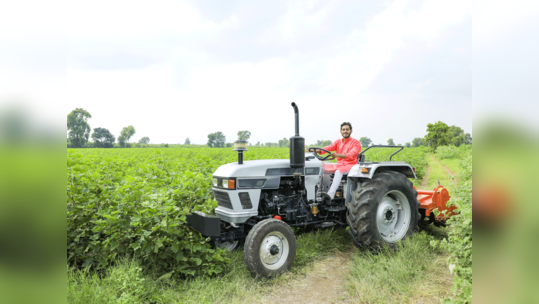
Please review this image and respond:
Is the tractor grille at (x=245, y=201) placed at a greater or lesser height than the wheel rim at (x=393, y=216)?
greater

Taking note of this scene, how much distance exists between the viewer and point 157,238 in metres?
3.42

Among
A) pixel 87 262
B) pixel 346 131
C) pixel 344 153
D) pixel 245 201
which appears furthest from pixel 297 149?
pixel 87 262

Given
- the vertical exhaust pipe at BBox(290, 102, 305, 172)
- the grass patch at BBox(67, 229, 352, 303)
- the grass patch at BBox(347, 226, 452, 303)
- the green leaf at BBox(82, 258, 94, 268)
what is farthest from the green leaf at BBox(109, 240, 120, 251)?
the grass patch at BBox(347, 226, 452, 303)

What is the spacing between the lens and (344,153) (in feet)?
16.3

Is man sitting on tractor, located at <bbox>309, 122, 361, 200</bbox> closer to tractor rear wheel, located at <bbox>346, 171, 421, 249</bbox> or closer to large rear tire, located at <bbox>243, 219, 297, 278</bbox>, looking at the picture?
tractor rear wheel, located at <bbox>346, 171, 421, 249</bbox>

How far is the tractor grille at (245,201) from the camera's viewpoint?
152 inches

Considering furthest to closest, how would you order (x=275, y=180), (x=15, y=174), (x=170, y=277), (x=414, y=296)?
(x=275, y=180) → (x=170, y=277) → (x=414, y=296) → (x=15, y=174)

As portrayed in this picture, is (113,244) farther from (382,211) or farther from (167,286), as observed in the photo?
(382,211)

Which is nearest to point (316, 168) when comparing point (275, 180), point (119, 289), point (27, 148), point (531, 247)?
point (275, 180)

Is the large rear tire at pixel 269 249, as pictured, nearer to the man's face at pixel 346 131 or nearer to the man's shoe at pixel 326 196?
the man's shoe at pixel 326 196

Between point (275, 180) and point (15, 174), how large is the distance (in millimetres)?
3462

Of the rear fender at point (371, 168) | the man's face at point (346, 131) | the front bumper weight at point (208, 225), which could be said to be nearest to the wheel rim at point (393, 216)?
the rear fender at point (371, 168)

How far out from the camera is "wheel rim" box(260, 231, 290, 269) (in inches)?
142

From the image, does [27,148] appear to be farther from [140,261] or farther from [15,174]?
[140,261]
